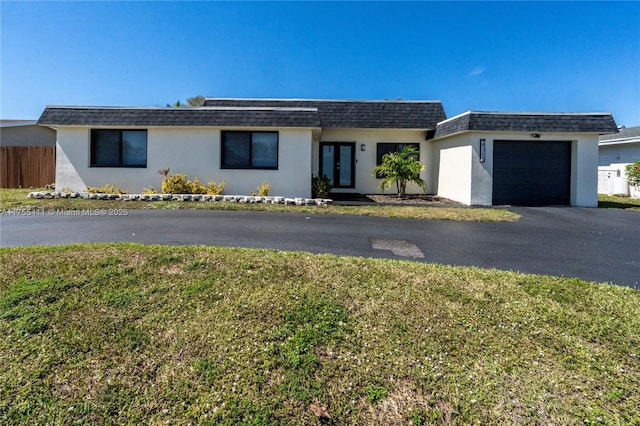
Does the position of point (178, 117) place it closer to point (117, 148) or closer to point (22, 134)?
point (117, 148)

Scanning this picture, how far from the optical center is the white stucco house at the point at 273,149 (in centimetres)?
1160

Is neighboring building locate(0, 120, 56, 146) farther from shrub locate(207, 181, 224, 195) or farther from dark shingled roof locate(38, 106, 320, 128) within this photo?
shrub locate(207, 181, 224, 195)

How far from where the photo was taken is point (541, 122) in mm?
11531

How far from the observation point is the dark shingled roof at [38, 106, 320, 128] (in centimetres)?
1158

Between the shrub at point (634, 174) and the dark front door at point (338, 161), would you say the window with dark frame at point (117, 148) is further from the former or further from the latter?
the shrub at point (634, 174)

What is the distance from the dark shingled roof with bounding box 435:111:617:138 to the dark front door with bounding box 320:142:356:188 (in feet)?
17.4

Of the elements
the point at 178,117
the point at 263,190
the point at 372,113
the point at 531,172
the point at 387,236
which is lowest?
the point at 387,236

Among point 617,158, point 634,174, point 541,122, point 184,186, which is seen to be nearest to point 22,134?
point 184,186

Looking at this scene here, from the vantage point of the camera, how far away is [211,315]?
3270 millimetres

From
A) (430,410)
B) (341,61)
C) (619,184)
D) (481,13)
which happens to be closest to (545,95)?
(619,184)

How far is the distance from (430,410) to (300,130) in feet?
35.1

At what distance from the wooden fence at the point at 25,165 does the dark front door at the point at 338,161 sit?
42.7 feet

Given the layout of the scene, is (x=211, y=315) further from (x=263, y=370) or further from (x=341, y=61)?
(x=341, y=61)

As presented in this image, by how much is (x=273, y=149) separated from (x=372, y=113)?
5564mm
